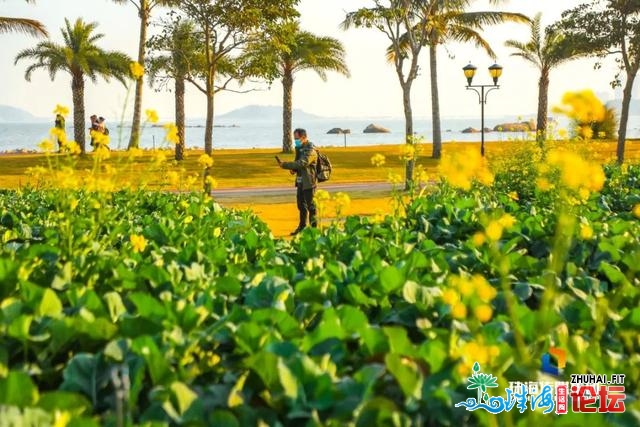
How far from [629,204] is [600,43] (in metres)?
24.3

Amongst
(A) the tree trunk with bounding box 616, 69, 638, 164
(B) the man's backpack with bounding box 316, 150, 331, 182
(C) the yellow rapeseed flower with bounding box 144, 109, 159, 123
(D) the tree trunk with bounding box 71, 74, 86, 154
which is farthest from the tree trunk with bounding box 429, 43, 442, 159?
(C) the yellow rapeseed flower with bounding box 144, 109, 159, 123

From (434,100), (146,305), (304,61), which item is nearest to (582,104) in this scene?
(146,305)

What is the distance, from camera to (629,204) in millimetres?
8398

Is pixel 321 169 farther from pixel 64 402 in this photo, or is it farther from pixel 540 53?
pixel 540 53

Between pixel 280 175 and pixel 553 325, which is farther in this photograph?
pixel 280 175

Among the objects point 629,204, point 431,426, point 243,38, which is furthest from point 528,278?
point 243,38

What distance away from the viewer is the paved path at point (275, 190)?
70.5 feet

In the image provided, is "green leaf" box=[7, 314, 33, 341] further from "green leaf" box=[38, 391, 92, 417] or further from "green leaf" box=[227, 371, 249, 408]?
"green leaf" box=[227, 371, 249, 408]

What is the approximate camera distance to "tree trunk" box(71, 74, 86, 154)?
4128 centimetres

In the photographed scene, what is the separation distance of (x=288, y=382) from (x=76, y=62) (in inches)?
1610

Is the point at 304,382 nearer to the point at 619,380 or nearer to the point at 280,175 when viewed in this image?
the point at 619,380

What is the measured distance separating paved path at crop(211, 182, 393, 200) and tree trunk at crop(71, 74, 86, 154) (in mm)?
20272

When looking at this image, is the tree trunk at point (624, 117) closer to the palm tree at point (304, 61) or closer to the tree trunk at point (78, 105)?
the palm tree at point (304, 61)

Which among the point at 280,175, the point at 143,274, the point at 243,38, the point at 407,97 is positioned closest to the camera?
the point at 143,274
